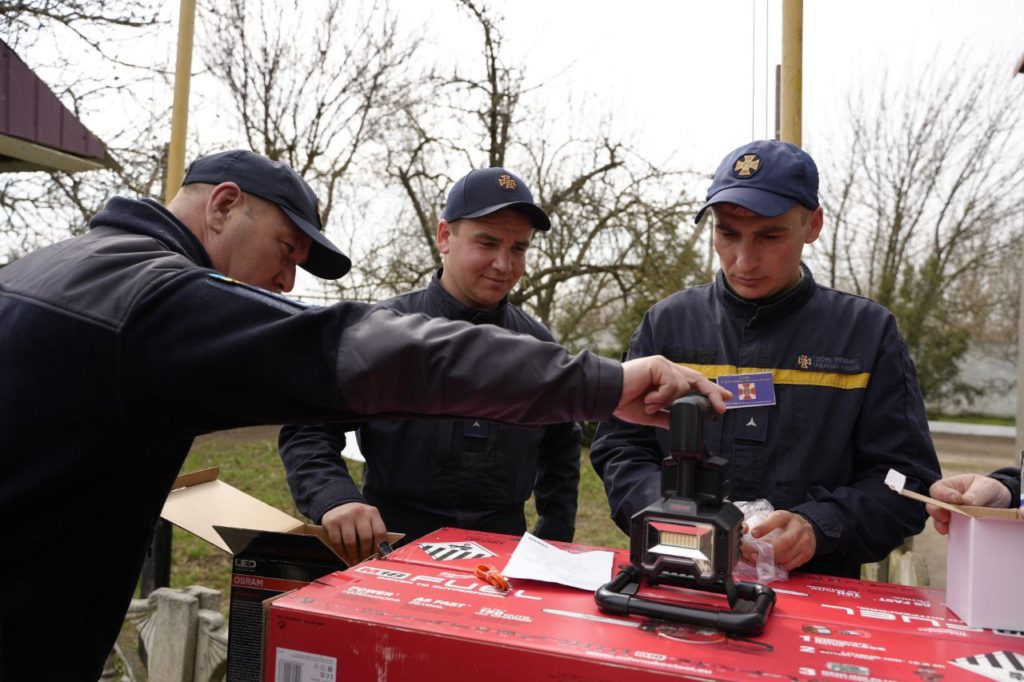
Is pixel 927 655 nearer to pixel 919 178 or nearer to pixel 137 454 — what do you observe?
pixel 137 454

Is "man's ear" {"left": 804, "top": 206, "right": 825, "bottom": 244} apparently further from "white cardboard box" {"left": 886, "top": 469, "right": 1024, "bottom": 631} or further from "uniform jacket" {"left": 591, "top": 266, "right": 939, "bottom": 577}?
"white cardboard box" {"left": 886, "top": 469, "right": 1024, "bottom": 631}

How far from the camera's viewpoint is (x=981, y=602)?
4.92ft

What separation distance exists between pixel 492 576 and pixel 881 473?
111cm

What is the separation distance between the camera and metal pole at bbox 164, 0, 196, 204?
480 cm

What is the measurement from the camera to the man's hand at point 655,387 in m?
1.48

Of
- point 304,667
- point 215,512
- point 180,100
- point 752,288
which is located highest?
point 180,100

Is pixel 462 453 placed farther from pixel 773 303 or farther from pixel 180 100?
pixel 180 100

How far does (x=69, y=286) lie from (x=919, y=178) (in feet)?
52.4

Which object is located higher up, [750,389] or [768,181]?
[768,181]

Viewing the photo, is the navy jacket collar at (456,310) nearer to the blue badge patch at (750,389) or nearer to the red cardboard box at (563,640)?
the blue badge patch at (750,389)

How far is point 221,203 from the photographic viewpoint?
1.84 metres

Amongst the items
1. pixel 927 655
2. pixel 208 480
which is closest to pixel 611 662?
pixel 927 655

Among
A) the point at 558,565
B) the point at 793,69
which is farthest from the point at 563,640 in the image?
the point at 793,69

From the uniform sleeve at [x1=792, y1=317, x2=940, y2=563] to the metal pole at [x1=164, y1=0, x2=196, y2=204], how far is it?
13.3 ft
